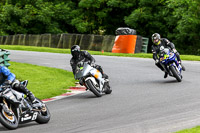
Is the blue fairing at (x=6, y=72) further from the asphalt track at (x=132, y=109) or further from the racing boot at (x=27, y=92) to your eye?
the asphalt track at (x=132, y=109)

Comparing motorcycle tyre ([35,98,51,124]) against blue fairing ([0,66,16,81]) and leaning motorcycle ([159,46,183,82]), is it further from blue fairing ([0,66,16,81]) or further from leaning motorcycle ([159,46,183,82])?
leaning motorcycle ([159,46,183,82])

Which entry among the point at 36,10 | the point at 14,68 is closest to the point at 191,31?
the point at 36,10

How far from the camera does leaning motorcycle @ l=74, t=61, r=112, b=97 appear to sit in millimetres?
12508

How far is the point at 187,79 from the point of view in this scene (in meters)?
15.5

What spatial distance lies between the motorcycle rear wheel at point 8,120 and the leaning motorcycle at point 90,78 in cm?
406

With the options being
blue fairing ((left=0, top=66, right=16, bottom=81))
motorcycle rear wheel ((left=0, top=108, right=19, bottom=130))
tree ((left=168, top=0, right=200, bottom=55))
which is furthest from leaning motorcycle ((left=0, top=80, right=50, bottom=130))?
tree ((left=168, top=0, right=200, bottom=55))

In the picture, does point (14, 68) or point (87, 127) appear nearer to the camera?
point (87, 127)

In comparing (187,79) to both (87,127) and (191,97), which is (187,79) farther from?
(87,127)

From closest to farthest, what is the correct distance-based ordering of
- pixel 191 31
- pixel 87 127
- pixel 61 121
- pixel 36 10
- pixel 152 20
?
pixel 87 127 → pixel 61 121 → pixel 191 31 → pixel 152 20 → pixel 36 10

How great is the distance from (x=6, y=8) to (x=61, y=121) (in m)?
40.5

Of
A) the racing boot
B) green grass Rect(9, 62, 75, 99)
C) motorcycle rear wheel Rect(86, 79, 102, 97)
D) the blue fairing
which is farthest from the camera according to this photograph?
green grass Rect(9, 62, 75, 99)

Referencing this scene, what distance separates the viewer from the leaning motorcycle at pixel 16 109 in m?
8.53

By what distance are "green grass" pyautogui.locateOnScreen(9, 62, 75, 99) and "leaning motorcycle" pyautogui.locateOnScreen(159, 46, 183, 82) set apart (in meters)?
3.19

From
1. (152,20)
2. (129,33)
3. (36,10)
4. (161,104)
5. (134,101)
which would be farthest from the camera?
(36,10)
